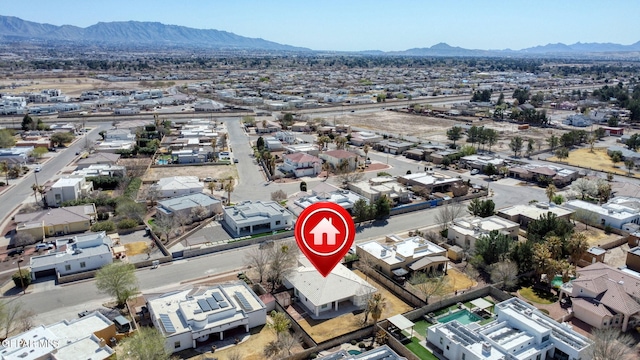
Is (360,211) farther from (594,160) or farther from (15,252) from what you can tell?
(594,160)

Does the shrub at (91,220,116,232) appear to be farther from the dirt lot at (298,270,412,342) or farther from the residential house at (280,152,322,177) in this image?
the residential house at (280,152,322,177)

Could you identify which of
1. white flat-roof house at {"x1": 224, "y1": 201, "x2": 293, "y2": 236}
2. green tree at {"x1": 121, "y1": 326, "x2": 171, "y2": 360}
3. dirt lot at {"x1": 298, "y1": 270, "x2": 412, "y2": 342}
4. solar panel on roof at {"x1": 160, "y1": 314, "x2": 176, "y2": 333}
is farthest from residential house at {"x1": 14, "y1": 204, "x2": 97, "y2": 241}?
dirt lot at {"x1": 298, "y1": 270, "x2": 412, "y2": 342}

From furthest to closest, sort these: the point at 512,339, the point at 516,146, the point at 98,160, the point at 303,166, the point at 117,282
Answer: the point at 516,146 → the point at 98,160 → the point at 303,166 → the point at 117,282 → the point at 512,339

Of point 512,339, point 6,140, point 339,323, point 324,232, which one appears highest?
point 324,232

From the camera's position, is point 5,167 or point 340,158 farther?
point 340,158

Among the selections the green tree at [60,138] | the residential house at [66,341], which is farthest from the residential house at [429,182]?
the green tree at [60,138]

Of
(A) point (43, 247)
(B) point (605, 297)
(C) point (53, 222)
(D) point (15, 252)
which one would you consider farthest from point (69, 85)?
(B) point (605, 297)

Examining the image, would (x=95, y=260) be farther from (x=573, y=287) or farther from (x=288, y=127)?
(x=288, y=127)

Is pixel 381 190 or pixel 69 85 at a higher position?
pixel 69 85
